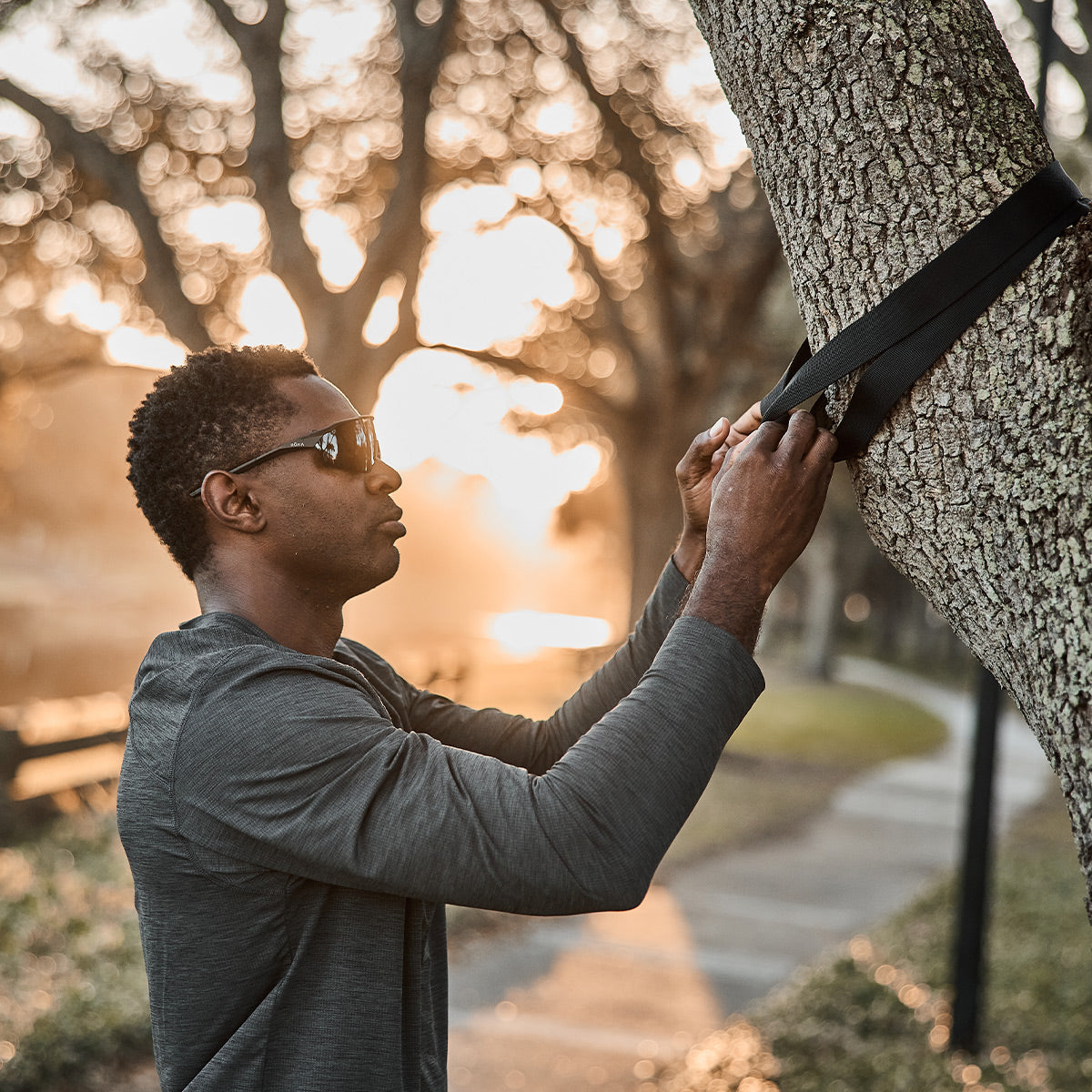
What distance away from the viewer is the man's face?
1.94m

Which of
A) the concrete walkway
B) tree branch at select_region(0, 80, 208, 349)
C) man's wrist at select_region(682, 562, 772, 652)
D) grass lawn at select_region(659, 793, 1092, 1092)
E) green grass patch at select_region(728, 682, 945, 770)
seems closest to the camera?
man's wrist at select_region(682, 562, 772, 652)

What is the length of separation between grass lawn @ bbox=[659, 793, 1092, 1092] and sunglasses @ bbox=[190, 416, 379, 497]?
4.37 meters

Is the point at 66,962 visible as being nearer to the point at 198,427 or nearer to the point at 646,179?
the point at 198,427

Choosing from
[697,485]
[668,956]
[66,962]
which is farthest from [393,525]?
[668,956]

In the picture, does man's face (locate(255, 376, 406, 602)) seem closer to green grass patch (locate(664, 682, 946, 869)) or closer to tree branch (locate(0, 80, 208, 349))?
tree branch (locate(0, 80, 208, 349))

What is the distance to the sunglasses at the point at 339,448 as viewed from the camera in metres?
1.93

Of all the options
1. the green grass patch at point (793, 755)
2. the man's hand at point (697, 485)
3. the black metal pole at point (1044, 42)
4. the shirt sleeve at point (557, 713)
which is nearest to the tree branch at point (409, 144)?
the black metal pole at point (1044, 42)

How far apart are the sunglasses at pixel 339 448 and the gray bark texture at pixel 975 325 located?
79 centimetres

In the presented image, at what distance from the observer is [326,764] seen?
1.59 meters

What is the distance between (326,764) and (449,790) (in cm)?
18

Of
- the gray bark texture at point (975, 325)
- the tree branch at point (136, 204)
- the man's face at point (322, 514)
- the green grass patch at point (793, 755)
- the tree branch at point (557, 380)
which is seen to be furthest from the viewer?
the green grass patch at point (793, 755)

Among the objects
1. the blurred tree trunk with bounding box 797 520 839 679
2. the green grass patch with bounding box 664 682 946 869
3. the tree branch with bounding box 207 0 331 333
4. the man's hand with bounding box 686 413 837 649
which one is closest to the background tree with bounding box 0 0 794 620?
the tree branch with bounding box 207 0 331 333

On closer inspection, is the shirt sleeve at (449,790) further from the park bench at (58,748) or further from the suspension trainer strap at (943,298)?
the park bench at (58,748)

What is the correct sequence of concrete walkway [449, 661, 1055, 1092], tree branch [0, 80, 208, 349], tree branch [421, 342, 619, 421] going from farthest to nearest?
tree branch [421, 342, 619, 421] < tree branch [0, 80, 208, 349] < concrete walkway [449, 661, 1055, 1092]
